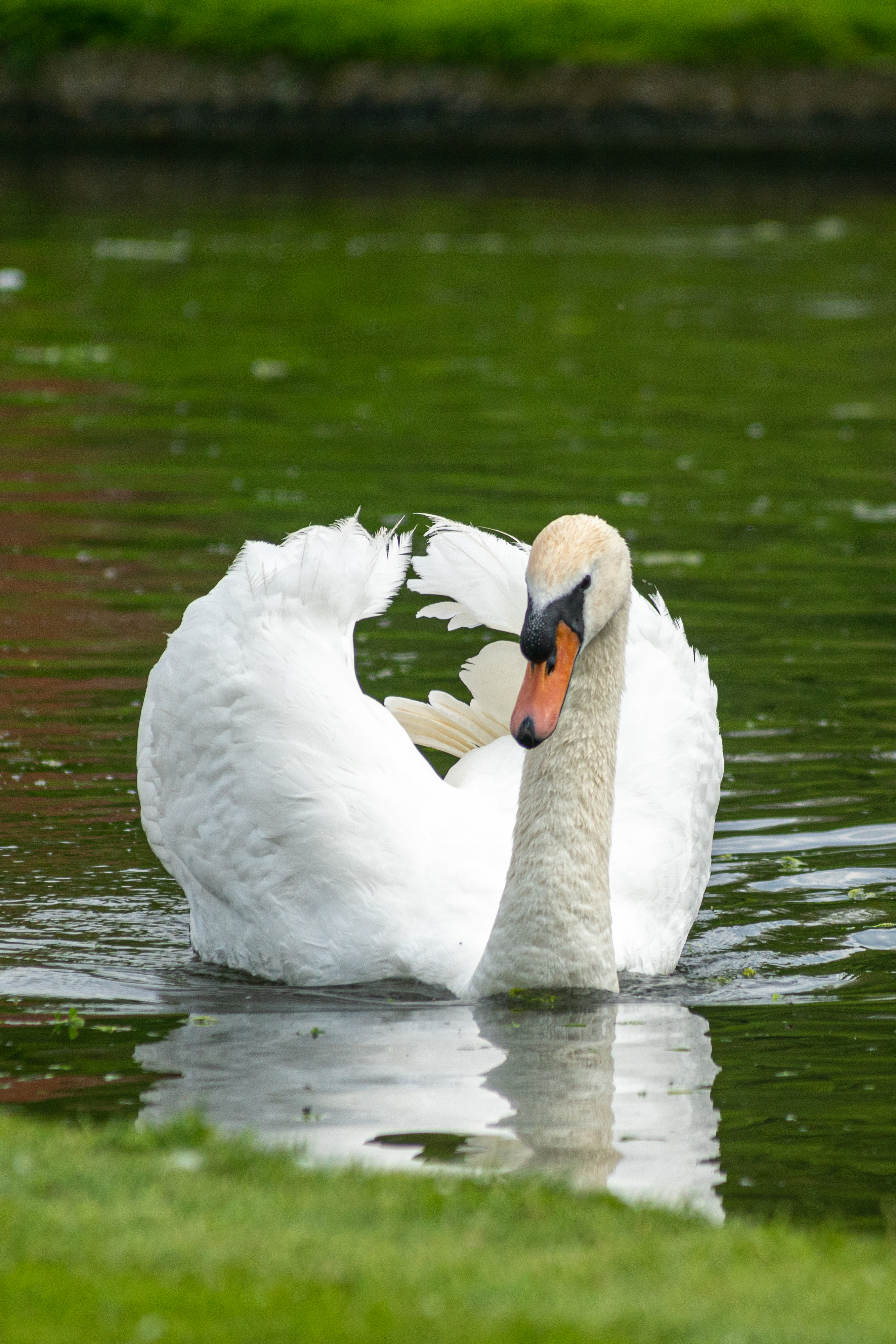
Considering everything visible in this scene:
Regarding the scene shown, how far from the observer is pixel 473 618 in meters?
7.64

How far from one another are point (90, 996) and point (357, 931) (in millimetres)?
827

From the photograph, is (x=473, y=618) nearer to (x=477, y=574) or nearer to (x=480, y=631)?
(x=477, y=574)

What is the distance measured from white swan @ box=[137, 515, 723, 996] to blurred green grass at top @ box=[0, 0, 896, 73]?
130ft

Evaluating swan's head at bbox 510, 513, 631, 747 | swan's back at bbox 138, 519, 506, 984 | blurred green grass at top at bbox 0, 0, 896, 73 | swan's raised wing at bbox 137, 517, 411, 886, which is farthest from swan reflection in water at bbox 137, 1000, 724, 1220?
blurred green grass at top at bbox 0, 0, 896, 73

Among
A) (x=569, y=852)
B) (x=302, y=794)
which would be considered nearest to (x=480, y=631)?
(x=302, y=794)

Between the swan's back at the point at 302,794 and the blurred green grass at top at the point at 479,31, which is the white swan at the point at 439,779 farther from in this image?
the blurred green grass at top at the point at 479,31

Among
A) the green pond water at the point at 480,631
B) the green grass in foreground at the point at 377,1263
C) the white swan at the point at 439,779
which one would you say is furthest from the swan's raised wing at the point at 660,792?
the green grass in foreground at the point at 377,1263

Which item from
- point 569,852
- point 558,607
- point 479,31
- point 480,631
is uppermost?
point 479,31

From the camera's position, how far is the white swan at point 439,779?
6387 mm

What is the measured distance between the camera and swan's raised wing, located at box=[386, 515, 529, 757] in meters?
7.43

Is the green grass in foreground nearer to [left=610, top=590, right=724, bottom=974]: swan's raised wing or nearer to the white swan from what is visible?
the white swan

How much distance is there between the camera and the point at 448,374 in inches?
791

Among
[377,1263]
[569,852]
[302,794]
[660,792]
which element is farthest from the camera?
[660,792]

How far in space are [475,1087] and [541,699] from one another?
3.39 feet
